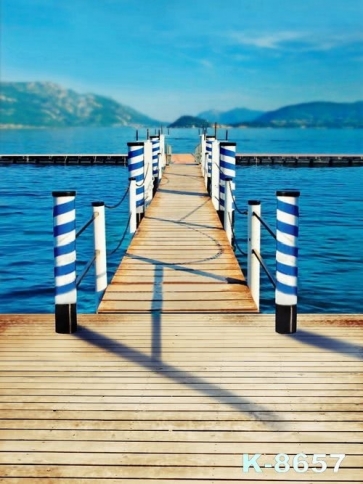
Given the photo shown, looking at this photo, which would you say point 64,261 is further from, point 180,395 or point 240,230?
point 240,230

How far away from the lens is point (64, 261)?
275 inches

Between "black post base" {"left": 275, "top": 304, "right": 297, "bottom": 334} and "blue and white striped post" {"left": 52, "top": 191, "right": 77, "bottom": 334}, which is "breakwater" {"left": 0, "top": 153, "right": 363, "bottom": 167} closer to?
"blue and white striped post" {"left": 52, "top": 191, "right": 77, "bottom": 334}

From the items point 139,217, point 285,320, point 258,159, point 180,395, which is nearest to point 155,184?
point 139,217

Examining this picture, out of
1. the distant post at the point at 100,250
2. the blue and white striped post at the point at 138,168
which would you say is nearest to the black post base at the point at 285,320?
the distant post at the point at 100,250

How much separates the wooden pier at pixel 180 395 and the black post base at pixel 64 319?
0.11m

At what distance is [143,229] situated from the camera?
13.6 meters

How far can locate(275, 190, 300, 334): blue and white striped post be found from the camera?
6.84m

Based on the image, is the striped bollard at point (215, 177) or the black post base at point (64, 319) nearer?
the black post base at point (64, 319)

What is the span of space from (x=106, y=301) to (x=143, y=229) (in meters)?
5.36

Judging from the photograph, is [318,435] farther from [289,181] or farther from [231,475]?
[289,181]

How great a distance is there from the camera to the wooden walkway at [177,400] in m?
4.20

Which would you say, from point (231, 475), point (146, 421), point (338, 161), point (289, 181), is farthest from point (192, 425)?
point (338, 161)

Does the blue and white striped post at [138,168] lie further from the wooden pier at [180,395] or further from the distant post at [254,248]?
the wooden pier at [180,395]

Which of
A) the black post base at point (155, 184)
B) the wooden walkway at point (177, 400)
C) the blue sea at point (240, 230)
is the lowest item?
the blue sea at point (240, 230)
